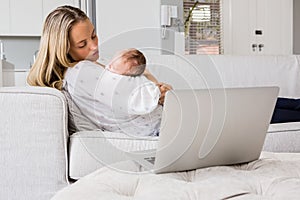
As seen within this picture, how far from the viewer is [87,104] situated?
1.69 meters

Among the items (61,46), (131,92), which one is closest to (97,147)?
(131,92)

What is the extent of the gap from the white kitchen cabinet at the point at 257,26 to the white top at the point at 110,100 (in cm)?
417

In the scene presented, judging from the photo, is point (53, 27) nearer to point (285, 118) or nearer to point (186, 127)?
point (186, 127)

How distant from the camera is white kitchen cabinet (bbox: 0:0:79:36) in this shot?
5.39 m

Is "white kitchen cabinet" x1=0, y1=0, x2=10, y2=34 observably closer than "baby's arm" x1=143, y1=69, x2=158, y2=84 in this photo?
No

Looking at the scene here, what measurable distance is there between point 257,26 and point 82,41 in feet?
14.4

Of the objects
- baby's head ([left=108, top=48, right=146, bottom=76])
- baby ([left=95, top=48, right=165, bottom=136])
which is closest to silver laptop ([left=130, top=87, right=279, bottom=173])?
baby ([left=95, top=48, right=165, bottom=136])

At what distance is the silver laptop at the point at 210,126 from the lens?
3.73 feet

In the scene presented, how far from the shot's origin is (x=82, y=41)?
1.75 metres

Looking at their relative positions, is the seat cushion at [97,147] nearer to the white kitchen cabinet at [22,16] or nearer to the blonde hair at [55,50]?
the blonde hair at [55,50]

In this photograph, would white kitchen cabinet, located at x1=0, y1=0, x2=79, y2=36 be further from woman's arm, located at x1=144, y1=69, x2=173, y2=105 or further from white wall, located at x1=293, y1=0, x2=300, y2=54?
woman's arm, located at x1=144, y1=69, x2=173, y2=105

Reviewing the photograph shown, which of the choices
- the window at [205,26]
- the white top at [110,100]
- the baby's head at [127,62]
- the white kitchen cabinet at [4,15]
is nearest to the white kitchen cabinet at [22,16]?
the white kitchen cabinet at [4,15]

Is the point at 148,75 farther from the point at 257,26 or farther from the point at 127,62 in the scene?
the point at 257,26

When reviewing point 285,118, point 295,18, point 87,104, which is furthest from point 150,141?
point 295,18
